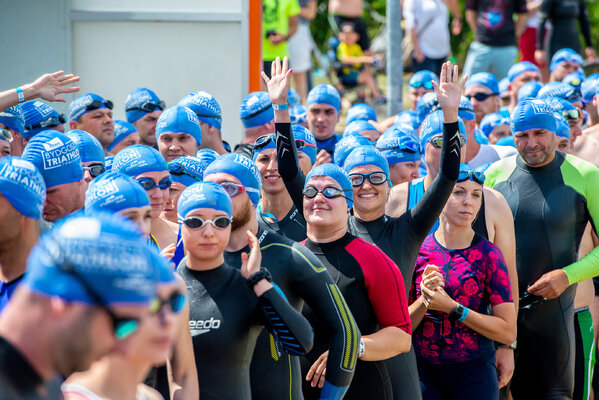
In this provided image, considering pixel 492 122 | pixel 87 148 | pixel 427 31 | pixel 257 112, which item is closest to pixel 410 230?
pixel 87 148

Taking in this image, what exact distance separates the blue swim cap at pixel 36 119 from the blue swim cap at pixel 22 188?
3523mm

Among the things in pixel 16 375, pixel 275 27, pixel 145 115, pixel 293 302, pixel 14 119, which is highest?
pixel 275 27

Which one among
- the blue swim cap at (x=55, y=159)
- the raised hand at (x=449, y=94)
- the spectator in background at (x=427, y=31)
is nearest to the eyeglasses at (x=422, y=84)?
the spectator in background at (x=427, y=31)

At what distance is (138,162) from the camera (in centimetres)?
518

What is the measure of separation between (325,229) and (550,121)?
2685mm

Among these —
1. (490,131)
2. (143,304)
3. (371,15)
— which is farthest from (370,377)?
(371,15)

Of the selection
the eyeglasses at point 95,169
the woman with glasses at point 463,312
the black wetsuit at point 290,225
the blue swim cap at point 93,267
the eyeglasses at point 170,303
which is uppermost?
the blue swim cap at point 93,267

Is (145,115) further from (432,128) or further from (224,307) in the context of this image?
(224,307)

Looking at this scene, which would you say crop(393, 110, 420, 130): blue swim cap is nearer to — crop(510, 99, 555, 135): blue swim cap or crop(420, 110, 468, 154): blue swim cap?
crop(510, 99, 555, 135): blue swim cap

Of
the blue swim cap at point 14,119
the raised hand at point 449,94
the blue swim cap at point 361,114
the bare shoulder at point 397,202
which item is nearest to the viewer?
the raised hand at point 449,94

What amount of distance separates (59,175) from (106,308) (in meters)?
2.78

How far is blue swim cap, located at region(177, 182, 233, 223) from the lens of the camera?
3.70m

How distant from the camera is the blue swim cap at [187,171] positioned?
569 centimetres

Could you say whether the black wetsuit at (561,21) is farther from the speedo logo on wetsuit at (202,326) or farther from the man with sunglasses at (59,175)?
the speedo logo on wetsuit at (202,326)
